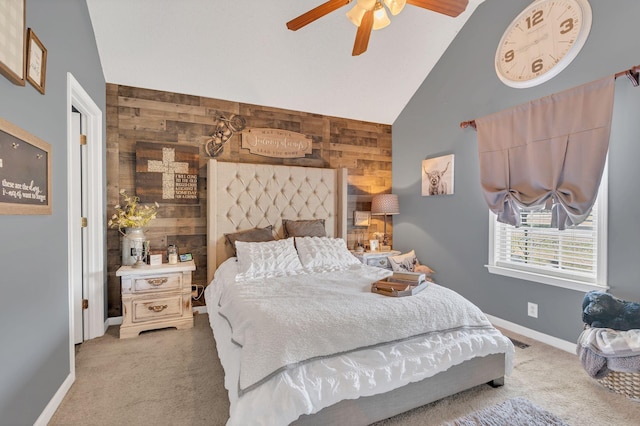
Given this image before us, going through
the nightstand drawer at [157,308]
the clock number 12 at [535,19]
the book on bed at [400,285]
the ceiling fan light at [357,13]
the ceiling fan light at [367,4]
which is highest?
the clock number 12 at [535,19]

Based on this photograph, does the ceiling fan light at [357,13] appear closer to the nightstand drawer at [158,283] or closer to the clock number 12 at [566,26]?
the clock number 12 at [566,26]

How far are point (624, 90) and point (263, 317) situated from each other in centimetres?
315

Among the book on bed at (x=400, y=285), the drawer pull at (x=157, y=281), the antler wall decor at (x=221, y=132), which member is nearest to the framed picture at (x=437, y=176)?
the book on bed at (x=400, y=285)

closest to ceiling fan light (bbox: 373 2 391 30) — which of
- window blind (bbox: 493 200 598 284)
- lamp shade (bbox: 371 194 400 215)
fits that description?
window blind (bbox: 493 200 598 284)

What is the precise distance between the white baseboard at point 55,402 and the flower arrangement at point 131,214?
4.61 ft

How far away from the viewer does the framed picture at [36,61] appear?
1.61m

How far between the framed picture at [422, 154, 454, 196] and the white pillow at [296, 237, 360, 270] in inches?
57.6

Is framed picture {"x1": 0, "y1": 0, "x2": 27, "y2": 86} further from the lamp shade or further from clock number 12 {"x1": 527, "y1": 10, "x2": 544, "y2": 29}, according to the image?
clock number 12 {"x1": 527, "y1": 10, "x2": 544, "y2": 29}

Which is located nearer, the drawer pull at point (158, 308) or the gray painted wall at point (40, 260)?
the gray painted wall at point (40, 260)

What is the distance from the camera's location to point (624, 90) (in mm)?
2326

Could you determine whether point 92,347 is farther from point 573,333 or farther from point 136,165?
point 573,333

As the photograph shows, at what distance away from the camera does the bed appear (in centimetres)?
151

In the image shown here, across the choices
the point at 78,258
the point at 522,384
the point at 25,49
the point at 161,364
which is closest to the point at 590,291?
the point at 522,384

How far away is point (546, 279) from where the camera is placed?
2812 millimetres
